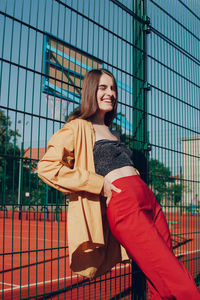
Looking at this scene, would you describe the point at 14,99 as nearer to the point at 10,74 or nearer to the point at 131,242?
the point at 10,74

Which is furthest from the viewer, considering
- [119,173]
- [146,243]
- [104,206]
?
[104,206]

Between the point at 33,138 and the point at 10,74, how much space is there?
1.57 feet

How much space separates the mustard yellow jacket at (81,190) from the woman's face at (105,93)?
6.7 inches

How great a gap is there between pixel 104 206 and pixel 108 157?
0.32m

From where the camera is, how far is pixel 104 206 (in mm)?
2152

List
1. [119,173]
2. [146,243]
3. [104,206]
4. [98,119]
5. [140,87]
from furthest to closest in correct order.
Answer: [140,87] → [98,119] → [104,206] → [119,173] → [146,243]

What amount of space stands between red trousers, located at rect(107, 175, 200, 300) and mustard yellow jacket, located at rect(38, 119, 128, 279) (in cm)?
12

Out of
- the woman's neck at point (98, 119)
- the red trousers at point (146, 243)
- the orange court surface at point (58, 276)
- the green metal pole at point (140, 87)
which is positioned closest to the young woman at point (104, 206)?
the red trousers at point (146, 243)

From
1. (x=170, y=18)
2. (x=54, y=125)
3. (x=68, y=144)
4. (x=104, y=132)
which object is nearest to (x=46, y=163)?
(x=68, y=144)

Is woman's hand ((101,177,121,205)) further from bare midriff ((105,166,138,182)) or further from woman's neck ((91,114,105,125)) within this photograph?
→ woman's neck ((91,114,105,125))

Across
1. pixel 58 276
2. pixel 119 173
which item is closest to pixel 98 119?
pixel 119 173

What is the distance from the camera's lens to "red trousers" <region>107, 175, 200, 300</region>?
180 centimetres

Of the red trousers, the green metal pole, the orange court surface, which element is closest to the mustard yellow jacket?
the red trousers

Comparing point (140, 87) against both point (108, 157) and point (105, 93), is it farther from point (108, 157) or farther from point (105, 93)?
point (108, 157)
